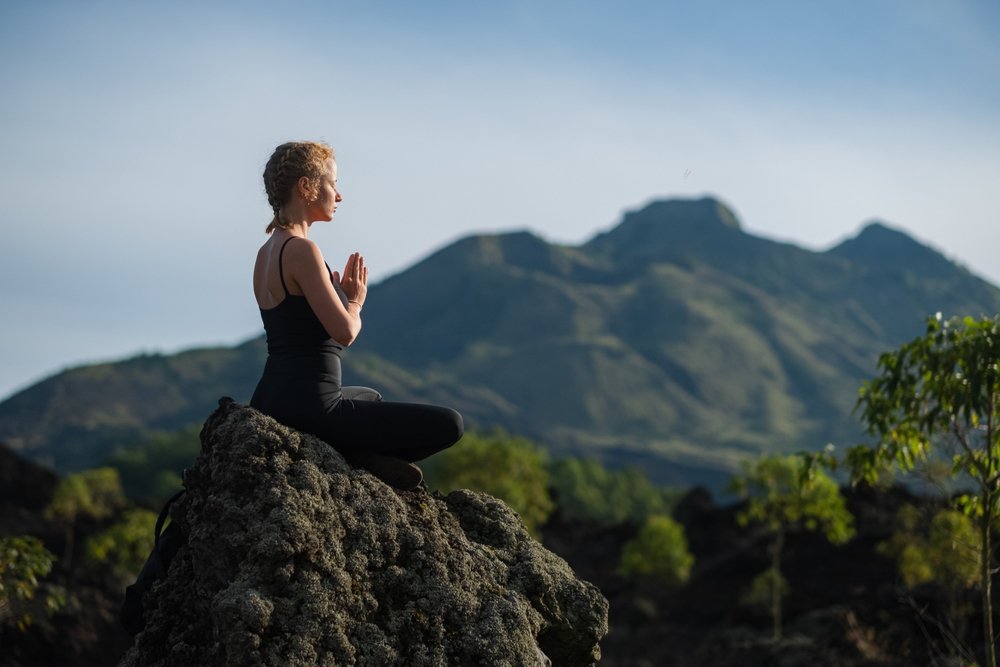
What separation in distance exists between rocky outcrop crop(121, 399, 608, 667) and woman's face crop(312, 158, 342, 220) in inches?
46.6

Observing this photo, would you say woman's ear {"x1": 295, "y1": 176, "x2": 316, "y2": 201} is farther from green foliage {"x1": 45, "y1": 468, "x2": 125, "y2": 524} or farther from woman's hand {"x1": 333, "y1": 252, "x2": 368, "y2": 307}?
green foliage {"x1": 45, "y1": 468, "x2": 125, "y2": 524}

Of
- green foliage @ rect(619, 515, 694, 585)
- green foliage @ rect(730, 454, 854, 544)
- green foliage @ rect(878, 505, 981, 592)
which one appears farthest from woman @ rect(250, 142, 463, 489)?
green foliage @ rect(619, 515, 694, 585)

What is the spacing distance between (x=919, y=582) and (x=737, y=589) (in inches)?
541

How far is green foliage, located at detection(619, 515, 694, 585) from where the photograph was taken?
41188 millimetres

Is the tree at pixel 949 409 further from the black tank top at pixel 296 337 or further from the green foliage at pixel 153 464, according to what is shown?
the green foliage at pixel 153 464

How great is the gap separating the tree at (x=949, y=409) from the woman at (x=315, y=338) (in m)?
4.41

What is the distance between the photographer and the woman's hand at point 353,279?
6.55 m

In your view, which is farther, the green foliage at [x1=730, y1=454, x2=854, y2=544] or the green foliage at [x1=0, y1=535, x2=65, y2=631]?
the green foliage at [x1=730, y1=454, x2=854, y2=544]

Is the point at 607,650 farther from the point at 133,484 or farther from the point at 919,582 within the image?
the point at 133,484

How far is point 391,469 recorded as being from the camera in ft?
21.3

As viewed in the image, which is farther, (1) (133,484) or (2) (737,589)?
(1) (133,484)

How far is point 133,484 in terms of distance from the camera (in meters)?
→ 116

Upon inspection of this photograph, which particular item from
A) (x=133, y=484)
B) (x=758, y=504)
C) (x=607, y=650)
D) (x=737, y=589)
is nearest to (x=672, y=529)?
(x=737, y=589)

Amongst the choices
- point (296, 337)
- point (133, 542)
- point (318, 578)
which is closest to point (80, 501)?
point (133, 542)
